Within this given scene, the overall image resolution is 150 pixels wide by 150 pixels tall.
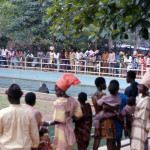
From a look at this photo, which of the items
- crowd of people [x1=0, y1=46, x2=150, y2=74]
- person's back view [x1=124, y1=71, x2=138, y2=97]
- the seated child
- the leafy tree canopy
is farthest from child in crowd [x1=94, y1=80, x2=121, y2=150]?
crowd of people [x1=0, y1=46, x2=150, y2=74]

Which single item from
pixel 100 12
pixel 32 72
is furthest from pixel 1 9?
pixel 100 12

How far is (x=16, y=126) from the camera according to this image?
12.4 ft

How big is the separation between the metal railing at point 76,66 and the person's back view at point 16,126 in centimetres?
1460

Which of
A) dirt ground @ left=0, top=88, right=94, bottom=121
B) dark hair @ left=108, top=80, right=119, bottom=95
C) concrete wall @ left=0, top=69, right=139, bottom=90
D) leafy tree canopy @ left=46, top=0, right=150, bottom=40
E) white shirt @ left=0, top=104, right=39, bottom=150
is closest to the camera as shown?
white shirt @ left=0, top=104, right=39, bottom=150

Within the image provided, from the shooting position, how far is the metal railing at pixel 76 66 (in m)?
19.4

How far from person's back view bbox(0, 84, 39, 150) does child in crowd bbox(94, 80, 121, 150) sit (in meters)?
1.28

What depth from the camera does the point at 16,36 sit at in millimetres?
26641

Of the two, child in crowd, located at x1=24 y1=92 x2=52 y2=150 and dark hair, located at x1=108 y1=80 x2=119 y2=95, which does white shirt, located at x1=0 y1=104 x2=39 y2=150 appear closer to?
child in crowd, located at x1=24 y1=92 x2=52 y2=150

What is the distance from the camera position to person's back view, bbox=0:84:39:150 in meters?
3.75

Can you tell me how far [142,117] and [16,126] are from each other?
5.97 feet

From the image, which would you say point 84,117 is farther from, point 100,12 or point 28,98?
point 100,12

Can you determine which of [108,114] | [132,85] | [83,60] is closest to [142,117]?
[108,114]

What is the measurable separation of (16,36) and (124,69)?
Answer: 10.4 metres

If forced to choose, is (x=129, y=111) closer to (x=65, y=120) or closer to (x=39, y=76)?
(x=65, y=120)
